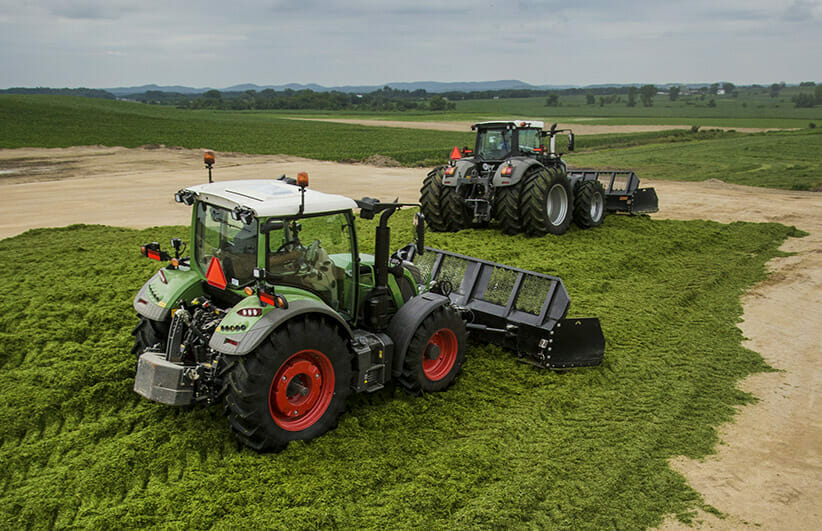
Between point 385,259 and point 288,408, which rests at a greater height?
point 385,259

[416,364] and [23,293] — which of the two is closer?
[416,364]

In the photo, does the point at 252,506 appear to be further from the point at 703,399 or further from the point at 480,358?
the point at 703,399

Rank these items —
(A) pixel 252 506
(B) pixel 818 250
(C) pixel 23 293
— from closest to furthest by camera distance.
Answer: (A) pixel 252 506 < (C) pixel 23 293 < (B) pixel 818 250

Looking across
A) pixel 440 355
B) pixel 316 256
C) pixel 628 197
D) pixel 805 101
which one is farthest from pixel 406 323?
pixel 805 101

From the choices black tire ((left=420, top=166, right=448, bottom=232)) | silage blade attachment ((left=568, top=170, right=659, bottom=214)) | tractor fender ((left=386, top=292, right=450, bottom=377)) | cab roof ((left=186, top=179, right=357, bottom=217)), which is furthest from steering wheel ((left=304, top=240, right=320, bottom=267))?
silage blade attachment ((left=568, top=170, right=659, bottom=214))

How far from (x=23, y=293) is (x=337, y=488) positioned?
5.60 metres

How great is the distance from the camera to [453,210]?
39.2 feet

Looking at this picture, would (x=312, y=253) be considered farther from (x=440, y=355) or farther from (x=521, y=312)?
(x=521, y=312)

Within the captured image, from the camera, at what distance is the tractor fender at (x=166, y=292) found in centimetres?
503

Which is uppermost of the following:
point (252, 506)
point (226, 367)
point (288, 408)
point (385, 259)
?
point (385, 259)

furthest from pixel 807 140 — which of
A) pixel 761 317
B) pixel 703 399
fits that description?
pixel 703 399

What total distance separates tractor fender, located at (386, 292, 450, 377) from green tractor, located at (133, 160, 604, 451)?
1 centimetres

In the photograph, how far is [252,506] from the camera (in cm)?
392

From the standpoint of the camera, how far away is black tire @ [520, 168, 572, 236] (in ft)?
36.8
